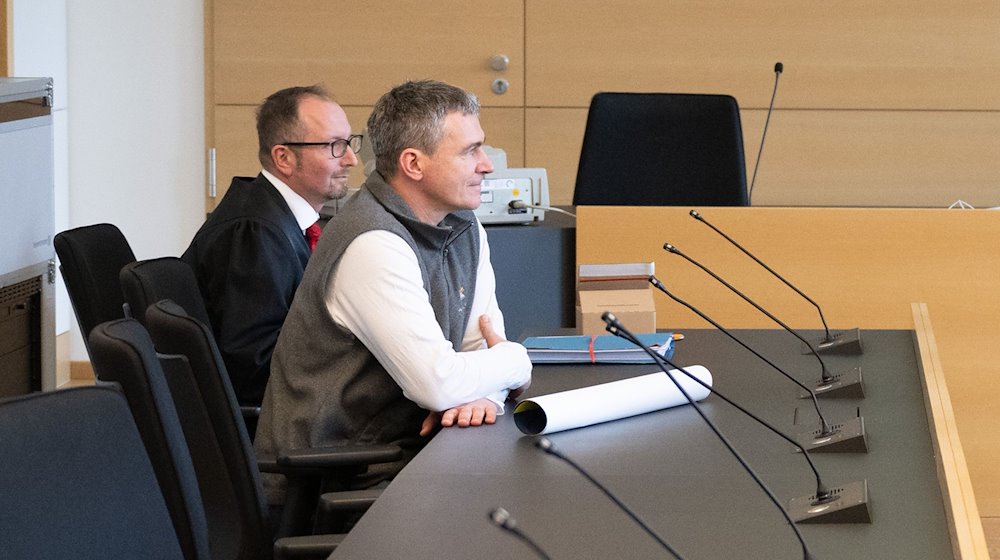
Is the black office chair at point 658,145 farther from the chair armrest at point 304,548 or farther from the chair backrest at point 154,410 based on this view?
the chair backrest at point 154,410

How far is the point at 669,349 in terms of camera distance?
284cm

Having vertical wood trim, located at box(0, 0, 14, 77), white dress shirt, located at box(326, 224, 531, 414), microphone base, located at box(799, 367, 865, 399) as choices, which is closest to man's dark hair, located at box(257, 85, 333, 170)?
white dress shirt, located at box(326, 224, 531, 414)

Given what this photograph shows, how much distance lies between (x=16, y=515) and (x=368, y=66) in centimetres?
423

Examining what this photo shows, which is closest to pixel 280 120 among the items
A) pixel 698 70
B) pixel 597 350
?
pixel 597 350

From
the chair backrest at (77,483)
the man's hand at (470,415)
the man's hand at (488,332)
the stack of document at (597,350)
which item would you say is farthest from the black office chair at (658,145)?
the chair backrest at (77,483)

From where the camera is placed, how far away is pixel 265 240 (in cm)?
294

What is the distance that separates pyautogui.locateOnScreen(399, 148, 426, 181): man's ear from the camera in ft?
8.44

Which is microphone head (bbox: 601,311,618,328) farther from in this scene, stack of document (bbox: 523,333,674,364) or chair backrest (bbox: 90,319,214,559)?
stack of document (bbox: 523,333,674,364)

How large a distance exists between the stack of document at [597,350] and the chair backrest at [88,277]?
2.82 ft

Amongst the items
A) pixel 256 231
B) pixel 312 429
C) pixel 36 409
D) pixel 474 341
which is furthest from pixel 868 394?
pixel 36 409

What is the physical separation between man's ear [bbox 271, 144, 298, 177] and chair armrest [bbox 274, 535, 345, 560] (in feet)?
5.01

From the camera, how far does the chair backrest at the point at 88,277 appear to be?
2670 millimetres

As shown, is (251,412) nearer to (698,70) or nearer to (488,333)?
(488,333)

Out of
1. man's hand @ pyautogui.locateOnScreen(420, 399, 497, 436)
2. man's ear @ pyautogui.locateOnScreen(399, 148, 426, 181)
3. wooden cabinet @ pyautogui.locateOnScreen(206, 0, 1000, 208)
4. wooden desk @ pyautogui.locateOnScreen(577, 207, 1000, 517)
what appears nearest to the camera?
man's hand @ pyautogui.locateOnScreen(420, 399, 497, 436)
